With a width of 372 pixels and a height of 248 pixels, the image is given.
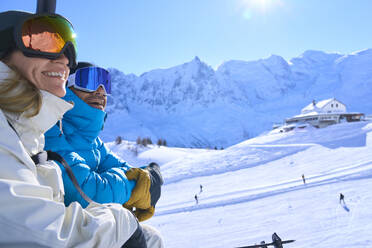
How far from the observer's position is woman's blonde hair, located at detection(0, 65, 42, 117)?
3.42 feet

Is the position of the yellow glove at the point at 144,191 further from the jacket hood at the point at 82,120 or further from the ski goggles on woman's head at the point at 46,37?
the ski goggles on woman's head at the point at 46,37

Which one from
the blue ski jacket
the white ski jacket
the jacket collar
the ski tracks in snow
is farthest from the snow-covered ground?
the jacket collar

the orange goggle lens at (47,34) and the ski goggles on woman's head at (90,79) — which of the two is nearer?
the orange goggle lens at (47,34)

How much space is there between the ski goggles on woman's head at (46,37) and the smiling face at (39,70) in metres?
0.03

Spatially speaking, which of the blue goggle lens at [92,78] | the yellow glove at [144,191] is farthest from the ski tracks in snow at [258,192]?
the blue goggle lens at [92,78]

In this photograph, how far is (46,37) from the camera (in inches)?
54.4

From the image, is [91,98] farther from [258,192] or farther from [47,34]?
[258,192]

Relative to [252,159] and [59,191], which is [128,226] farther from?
[252,159]

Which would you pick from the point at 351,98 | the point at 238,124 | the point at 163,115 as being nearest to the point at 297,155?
the point at 238,124

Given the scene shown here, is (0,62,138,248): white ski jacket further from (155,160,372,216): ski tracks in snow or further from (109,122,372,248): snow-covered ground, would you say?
(155,160,372,216): ski tracks in snow

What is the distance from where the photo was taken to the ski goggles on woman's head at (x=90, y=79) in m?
2.37

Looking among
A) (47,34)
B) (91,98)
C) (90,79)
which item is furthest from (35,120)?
(90,79)

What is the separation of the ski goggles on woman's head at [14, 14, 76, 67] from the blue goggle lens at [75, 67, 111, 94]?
0.79m

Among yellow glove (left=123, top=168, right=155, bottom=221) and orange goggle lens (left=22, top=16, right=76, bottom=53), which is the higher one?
orange goggle lens (left=22, top=16, right=76, bottom=53)
